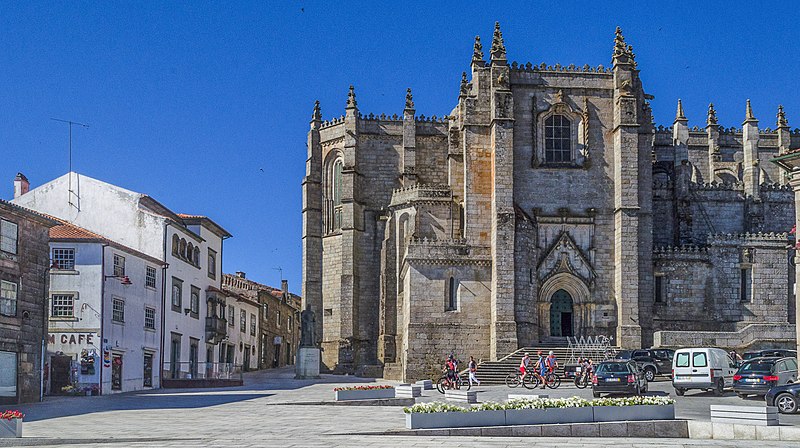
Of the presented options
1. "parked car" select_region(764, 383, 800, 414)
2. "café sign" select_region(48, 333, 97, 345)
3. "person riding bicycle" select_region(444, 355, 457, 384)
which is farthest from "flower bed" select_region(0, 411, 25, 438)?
"café sign" select_region(48, 333, 97, 345)

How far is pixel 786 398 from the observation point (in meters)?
30.3

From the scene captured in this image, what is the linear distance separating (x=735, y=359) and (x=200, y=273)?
3154cm

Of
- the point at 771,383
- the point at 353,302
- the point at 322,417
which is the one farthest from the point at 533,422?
the point at 353,302

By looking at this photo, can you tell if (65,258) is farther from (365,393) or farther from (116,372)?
(365,393)

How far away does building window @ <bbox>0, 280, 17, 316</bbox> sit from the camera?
40906 millimetres

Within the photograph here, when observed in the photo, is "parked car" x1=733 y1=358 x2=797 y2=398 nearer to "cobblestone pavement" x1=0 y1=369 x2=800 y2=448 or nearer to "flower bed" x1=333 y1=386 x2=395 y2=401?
"cobblestone pavement" x1=0 y1=369 x2=800 y2=448

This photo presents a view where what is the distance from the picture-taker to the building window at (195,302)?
6219 cm

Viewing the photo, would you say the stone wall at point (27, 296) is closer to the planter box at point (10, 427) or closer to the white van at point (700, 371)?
the planter box at point (10, 427)

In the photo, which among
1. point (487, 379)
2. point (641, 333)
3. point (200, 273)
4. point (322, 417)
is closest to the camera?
point (322, 417)

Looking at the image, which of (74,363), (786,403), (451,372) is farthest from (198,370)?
(786,403)

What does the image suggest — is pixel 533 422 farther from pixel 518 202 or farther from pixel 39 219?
pixel 518 202

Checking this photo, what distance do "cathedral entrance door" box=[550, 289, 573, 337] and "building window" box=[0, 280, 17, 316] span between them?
1182 inches

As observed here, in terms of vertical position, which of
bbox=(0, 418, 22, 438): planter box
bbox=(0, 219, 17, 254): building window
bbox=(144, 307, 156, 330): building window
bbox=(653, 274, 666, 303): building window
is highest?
bbox=(0, 219, 17, 254): building window

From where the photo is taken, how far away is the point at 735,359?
1922 inches
